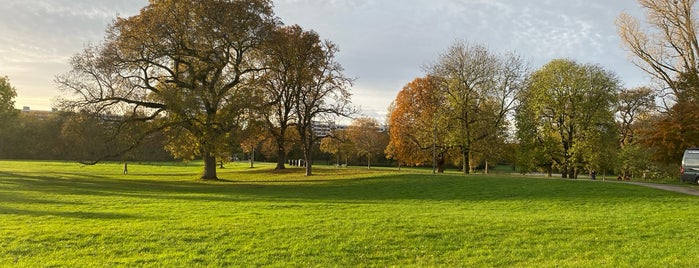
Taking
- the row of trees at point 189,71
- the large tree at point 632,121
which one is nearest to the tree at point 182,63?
the row of trees at point 189,71

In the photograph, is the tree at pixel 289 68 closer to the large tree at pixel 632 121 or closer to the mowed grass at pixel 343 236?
the mowed grass at pixel 343 236

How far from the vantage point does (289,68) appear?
39656 mm

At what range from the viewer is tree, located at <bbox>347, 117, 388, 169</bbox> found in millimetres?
74562

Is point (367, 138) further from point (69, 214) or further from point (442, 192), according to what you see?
point (69, 214)

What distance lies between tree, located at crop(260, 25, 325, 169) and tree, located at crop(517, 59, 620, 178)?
20320mm

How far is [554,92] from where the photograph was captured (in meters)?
41.8

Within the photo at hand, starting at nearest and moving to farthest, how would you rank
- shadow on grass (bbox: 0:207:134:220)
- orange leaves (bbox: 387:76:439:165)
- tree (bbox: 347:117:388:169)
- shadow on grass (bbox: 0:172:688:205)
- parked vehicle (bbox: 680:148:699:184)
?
shadow on grass (bbox: 0:207:134:220)
shadow on grass (bbox: 0:172:688:205)
parked vehicle (bbox: 680:148:699:184)
orange leaves (bbox: 387:76:439:165)
tree (bbox: 347:117:388:169)

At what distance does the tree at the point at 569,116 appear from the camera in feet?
132

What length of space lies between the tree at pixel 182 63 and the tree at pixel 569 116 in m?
25.2

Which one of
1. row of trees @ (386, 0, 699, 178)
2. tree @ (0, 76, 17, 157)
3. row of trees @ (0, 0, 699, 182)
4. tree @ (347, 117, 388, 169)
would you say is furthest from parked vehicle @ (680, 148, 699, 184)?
tree @ (0, 76, 17, 157)

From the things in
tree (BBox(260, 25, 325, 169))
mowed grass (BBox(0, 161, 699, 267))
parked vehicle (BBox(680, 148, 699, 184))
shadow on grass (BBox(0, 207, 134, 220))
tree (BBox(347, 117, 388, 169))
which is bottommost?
shadow on grass (BBox(0, 207, 134, 220))

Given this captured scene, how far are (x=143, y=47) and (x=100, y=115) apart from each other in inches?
220

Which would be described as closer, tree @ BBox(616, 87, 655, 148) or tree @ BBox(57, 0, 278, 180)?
tree @ BBox(57, 0, 278, 180)

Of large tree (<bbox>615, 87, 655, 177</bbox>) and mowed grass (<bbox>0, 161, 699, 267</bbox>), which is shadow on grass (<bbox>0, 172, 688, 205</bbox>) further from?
large tree (<bbox>615, 87, 655, 177</bbox>)
